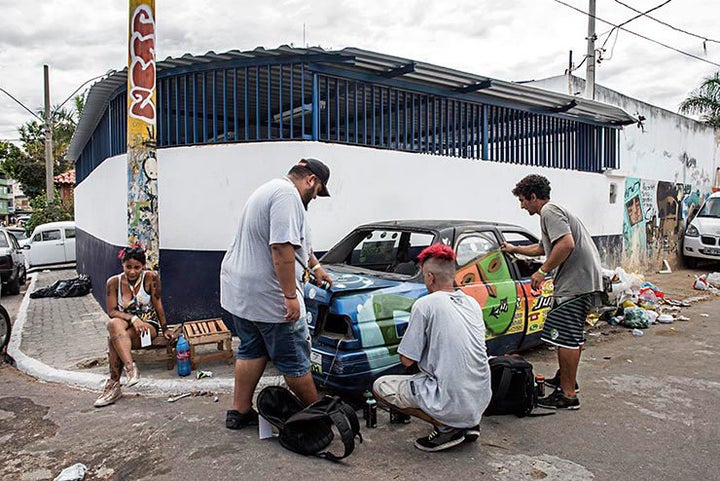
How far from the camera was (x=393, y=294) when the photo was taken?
4.10 m

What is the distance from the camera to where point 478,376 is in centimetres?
326

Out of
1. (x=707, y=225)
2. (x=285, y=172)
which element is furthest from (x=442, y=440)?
(x=707, y=225)

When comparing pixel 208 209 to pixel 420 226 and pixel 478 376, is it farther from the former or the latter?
pixel 478 376

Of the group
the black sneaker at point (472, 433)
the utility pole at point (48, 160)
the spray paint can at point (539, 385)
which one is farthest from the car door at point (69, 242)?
the black sneaker at point (472, 433)

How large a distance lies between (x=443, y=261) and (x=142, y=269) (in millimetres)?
3008

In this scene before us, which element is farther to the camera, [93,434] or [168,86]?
[168,86]

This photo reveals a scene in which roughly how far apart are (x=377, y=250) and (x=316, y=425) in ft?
7.59

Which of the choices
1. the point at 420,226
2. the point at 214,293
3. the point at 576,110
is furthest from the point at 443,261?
the point at 576,110

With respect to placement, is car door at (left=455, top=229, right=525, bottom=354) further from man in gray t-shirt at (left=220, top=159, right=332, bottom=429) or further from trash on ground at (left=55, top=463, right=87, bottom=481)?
trash on ground at (left=55, top=463, right=87, bottom=481)

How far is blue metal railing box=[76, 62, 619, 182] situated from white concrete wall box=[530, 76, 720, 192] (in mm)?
1690

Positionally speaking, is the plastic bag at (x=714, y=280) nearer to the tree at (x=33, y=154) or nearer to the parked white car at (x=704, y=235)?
the parked white car at (x=704, y=235)

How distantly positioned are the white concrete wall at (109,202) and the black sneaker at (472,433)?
5.14 metres

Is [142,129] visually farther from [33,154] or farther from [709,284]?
[33,154]

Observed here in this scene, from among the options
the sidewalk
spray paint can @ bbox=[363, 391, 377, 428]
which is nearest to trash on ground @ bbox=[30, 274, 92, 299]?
the sidewalk
